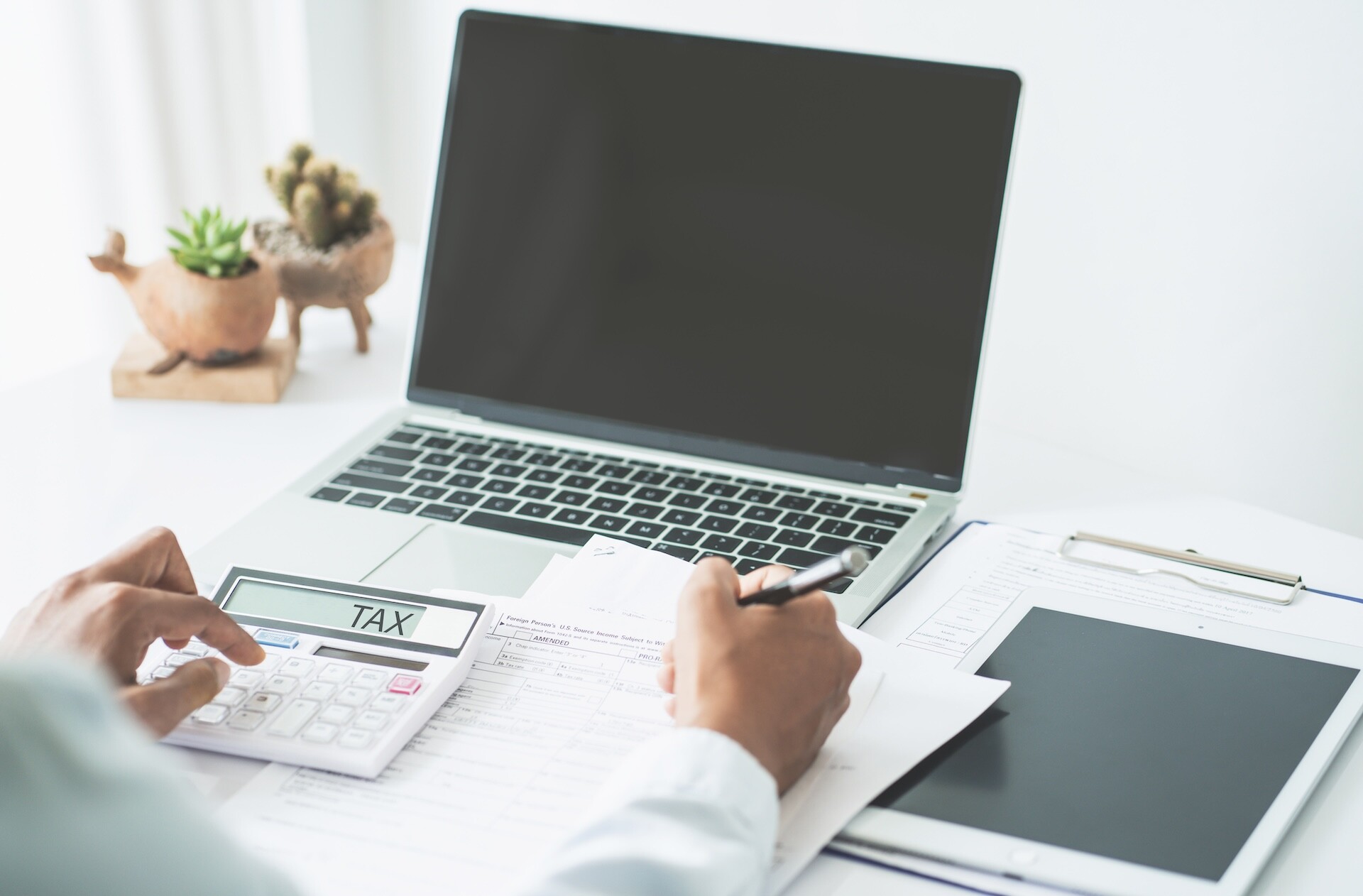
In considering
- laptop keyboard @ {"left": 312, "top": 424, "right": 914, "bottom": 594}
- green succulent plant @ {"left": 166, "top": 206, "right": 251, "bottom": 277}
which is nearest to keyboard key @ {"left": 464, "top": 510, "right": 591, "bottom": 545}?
laptop keyboard @ {"left": 312, "top": 424, "right": 914, "bottom": 594}

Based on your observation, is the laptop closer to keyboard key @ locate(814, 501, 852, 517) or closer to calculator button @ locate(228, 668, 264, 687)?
keyboard key @ locate(814, 501, 852, 517)

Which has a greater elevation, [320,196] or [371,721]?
[320,196]

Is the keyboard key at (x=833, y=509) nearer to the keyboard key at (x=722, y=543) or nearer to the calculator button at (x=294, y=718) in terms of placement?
the keyboard key at (x=722, y=543)

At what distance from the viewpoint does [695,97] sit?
40.1 inches

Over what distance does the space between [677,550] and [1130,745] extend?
34 centimetres

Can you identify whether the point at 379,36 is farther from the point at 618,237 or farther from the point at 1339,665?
the point at 1339,665

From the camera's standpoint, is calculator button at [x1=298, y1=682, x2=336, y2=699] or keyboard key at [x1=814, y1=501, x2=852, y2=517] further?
keyboard key at [x1=814, y1=501, x2=852, y2=517]

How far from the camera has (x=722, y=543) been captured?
88 cm

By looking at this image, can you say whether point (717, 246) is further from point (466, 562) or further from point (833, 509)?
point (466, 562)

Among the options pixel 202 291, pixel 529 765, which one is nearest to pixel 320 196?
pixel 202 291

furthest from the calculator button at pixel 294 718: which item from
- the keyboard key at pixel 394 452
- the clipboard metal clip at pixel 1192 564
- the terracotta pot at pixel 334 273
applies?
the terracotta pot at pixel 334 273

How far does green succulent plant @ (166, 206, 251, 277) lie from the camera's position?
3.73 ft

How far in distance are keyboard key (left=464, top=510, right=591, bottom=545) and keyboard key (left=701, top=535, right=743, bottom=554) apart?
88 mm

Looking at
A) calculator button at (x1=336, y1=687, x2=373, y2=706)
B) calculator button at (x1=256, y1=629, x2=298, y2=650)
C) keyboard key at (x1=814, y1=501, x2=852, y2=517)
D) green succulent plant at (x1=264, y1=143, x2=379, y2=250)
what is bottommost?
calculator button at (x1=336, y1=687, x2=373, y2=706)
